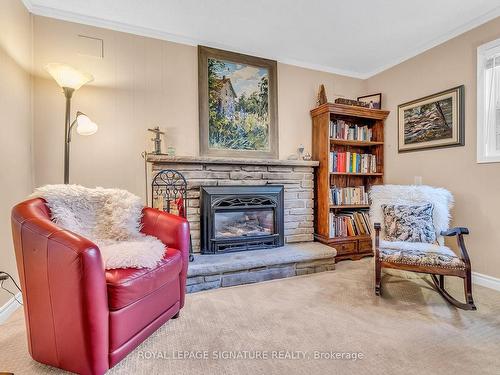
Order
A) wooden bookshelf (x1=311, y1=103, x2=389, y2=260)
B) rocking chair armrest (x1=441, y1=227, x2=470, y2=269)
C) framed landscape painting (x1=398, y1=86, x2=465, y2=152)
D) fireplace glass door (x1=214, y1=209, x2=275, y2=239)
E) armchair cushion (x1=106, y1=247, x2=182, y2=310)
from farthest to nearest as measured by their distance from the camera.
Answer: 1. wooden bookshelf (x1=311, y1=103, x2=389, y2=260)
2. fireplace glass door (x1=214, y1=209, x2=275, y2=239)
3. framed landscape painting (x1=398, y1=86, x2=465, y2=152)
4. rocking chair armrest (x1=441, y1=227, x2=470, y2=269)
5. armchair cushion (x1=106, y1=247, x2=182, y2=310)

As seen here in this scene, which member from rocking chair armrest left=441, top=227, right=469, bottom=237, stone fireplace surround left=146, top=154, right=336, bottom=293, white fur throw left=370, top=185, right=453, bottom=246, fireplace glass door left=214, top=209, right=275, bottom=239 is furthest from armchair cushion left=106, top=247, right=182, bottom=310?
rocking chair armrest left=441, top=227, right=469, bottom=237

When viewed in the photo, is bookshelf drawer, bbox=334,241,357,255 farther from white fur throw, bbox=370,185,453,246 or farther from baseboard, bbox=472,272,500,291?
baseboard, bbox=472,272,500,291

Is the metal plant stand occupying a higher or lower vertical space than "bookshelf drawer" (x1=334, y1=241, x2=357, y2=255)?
higher

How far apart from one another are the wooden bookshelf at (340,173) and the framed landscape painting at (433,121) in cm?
31

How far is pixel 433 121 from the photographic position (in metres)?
2.80

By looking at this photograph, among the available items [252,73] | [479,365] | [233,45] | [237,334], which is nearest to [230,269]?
[237,334]

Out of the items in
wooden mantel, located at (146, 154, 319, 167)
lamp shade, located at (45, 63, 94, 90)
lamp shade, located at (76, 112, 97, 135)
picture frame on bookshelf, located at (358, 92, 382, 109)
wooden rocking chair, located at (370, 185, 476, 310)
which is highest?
picture frame on bookshelf, located at (358, 92, 382, 109)

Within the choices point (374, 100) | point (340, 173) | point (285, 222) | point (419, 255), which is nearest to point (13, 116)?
point (285, 222)

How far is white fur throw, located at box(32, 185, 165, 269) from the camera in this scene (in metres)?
1.47

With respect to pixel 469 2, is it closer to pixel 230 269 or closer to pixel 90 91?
pixel 230 269

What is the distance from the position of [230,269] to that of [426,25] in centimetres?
302

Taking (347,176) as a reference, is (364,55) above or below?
above

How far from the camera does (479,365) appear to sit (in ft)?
4.39

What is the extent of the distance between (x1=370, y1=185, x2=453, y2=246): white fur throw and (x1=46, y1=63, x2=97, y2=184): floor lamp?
9.24 feet
